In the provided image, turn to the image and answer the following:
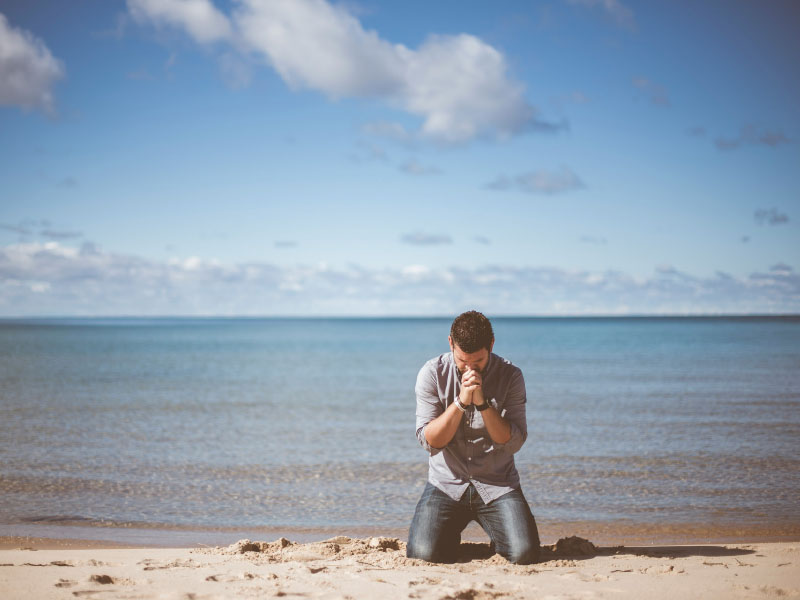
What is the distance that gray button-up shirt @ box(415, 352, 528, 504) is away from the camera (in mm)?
5680

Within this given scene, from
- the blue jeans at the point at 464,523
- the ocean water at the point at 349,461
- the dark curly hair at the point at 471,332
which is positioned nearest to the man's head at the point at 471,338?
the dark curly hair at the point at 471,332

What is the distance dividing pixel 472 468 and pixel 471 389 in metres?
1.01

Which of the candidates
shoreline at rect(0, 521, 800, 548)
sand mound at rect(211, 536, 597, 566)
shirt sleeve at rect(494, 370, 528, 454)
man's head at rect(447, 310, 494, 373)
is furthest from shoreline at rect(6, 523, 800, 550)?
man's head at rect(447, 310, 494, 373)

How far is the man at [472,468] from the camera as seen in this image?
219 inches

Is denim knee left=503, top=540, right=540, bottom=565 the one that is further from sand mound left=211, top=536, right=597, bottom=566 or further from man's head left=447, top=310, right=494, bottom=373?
man's head left=447, top=310, right=494, bottom=373

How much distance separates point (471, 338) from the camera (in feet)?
17.0

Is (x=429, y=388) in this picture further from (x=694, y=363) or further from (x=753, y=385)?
(x=694, y=363)

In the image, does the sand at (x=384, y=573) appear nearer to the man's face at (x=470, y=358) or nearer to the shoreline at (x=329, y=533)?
the shoreline at (x=329, y=533)

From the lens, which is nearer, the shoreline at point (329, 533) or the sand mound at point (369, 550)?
the sand mound at point (369, 550)

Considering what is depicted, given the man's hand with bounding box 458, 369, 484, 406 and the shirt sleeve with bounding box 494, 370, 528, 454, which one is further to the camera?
the shirt sleeve with bounding box 494, 370, 528, 454

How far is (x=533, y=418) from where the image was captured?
15.8m

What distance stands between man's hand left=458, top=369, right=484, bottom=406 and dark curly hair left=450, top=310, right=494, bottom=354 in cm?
20

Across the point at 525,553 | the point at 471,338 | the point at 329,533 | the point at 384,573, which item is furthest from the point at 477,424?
the point at 329,533

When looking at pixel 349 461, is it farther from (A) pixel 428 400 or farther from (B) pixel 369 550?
(A) pixel 428 400
